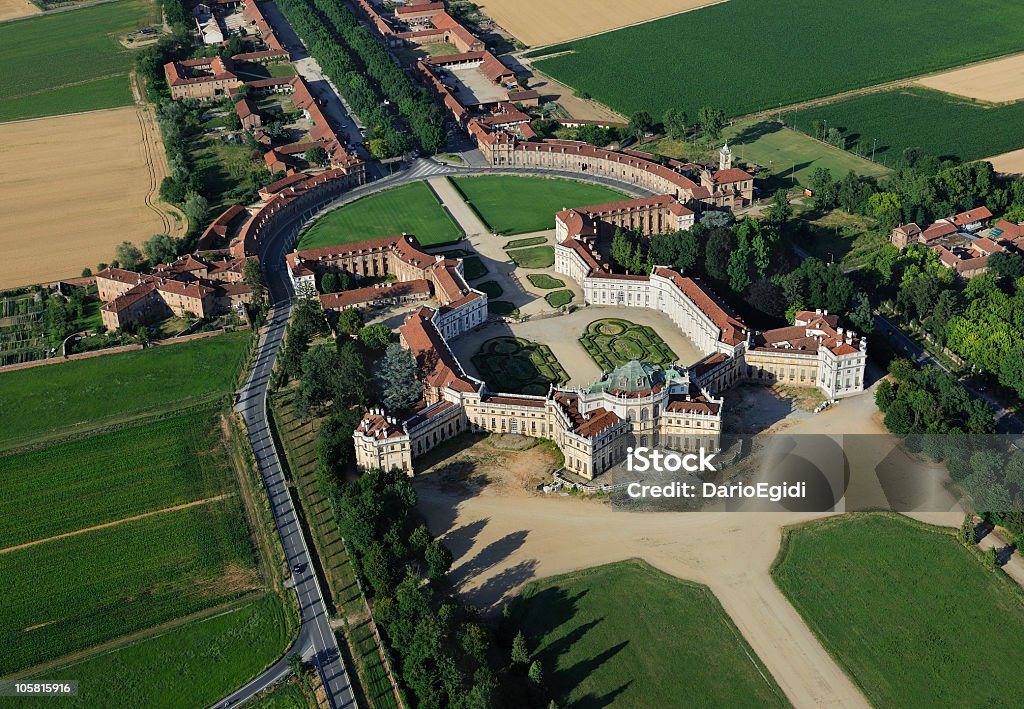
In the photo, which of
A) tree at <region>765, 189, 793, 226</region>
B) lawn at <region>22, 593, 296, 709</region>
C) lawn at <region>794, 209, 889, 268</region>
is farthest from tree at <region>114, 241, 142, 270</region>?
lawn at <region>794, 209, 889, 268</region>

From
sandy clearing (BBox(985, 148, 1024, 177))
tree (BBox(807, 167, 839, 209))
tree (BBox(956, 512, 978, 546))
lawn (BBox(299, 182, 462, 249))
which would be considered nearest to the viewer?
tree (BBox(956, 512, 978, 546))

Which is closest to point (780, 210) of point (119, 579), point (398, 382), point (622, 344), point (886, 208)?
point (886, 208)

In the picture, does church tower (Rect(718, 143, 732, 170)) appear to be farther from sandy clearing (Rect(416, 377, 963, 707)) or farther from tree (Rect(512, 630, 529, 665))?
tree (Rect(512, 630, 529, 665))

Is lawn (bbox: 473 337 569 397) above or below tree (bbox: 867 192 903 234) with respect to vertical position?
below

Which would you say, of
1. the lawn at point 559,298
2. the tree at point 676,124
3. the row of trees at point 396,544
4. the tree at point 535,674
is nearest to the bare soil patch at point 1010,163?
the tree at point 676,124

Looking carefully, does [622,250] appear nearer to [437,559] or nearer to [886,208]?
[886,208]
